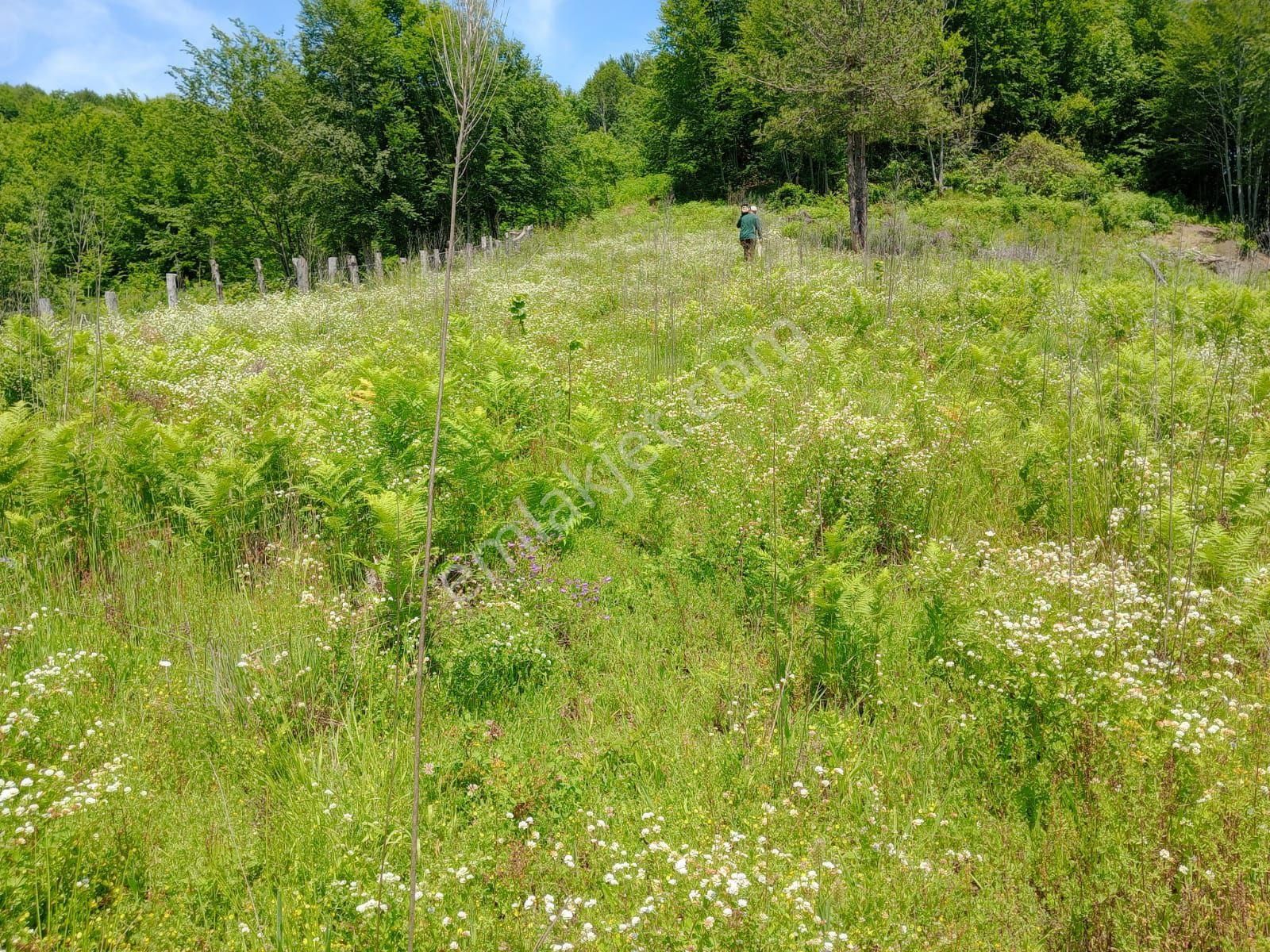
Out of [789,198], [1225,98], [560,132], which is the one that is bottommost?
[789,198]

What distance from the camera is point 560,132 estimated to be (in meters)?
36.7

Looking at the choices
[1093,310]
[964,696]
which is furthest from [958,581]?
[1093,310]

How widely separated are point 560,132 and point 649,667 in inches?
1524

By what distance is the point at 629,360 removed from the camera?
7.84 metres

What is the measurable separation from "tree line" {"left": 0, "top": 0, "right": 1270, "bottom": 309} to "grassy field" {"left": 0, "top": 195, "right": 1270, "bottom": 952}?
637 inches

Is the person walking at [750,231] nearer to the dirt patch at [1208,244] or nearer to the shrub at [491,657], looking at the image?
the dirt patch at [1208,244]

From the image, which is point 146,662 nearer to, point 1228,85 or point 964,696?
point 964,696

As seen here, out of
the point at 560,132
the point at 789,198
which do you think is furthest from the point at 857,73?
the point at 560,132

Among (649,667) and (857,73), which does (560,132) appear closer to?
(857,73)

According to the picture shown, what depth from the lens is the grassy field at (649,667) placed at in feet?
6.51

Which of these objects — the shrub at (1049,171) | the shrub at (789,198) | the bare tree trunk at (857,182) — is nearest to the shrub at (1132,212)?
the shrub at (1049,171)

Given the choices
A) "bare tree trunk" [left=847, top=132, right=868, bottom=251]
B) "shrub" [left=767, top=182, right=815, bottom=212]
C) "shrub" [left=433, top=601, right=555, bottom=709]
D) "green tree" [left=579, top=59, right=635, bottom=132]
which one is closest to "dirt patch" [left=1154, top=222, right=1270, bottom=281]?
"bare tree trunk" [left=847, top=132, right=868, bottom=251]

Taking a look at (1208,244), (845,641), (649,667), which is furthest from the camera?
(1208,244)

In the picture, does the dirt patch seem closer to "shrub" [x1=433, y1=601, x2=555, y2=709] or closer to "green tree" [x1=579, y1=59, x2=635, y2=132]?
"shrub" [x1=433, y1=601, x2=555, y2=709]
